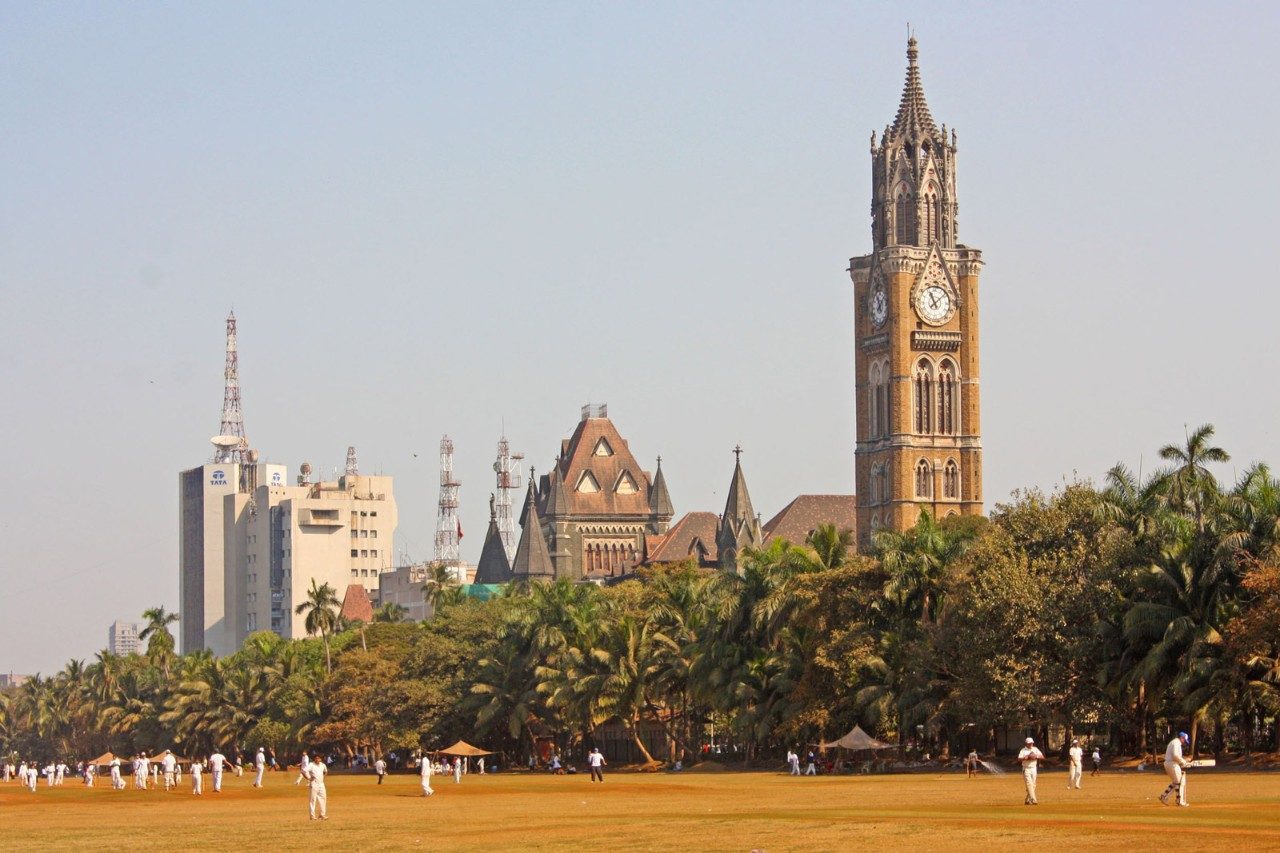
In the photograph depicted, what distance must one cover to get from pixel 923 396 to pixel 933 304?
686 cm

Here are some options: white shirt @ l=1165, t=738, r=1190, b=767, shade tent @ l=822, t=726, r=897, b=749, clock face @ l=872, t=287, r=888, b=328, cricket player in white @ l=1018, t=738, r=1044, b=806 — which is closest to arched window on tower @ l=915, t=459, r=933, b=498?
clock face @ l=872, t=287, r=888, b=328

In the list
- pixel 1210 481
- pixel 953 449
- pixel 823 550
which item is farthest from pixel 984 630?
pixel 953 449

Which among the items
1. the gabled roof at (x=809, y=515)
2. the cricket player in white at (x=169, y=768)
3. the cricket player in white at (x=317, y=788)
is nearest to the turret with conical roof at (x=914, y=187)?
the gabled roof at (x=809, y=515)

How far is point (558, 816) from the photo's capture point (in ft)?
181

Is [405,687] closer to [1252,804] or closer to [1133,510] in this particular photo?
[1133,510]

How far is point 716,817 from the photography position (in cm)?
5212

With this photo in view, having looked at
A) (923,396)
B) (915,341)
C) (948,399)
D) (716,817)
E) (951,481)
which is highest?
(915,341)

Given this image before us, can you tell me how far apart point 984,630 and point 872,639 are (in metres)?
7.78

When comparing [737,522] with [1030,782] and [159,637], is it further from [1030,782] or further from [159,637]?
[1030,782]

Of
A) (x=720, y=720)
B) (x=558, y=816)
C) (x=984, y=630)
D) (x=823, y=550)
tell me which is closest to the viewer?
(x=558, y=816)

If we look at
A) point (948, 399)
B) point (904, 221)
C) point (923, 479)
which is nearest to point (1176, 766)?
point (923, 479)

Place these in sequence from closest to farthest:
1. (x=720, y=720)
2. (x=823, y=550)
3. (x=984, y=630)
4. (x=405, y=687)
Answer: (x=984, y=630)
(x=823, y=550)
(x=720, y=720)
(x=405, y=687)

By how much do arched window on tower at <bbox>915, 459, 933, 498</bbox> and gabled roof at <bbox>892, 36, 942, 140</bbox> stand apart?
25042mm

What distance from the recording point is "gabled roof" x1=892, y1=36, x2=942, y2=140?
161000mm
